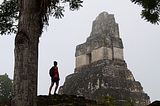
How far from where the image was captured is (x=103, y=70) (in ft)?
55.2

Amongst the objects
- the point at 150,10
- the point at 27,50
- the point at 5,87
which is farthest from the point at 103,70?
the point at 5,87

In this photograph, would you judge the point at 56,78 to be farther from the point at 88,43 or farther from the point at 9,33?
the point at 88,43

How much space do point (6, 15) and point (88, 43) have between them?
13.5 m

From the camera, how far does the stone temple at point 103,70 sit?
15844mm

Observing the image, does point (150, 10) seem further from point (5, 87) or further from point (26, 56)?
point (5, 87)

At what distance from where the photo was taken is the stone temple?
15844 millimetres

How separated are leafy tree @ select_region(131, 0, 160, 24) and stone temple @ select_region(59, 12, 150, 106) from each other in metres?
9.01

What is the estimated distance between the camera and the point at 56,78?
7.00 m

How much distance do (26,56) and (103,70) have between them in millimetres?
13713

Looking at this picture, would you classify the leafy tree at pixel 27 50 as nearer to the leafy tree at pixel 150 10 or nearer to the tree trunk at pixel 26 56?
the tree trunk at pixel 26 56

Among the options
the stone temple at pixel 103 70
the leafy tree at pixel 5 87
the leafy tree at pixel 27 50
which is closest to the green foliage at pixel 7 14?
the leafy tree at pixel 27 50

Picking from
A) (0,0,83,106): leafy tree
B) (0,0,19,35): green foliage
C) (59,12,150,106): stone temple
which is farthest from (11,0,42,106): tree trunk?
(59,12,150,106): stone temple

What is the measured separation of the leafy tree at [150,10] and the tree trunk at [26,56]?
4.27m

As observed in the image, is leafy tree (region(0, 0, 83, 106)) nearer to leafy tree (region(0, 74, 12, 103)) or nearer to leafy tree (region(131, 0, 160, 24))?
leafy tree (region(131, 0, 160, 24))
